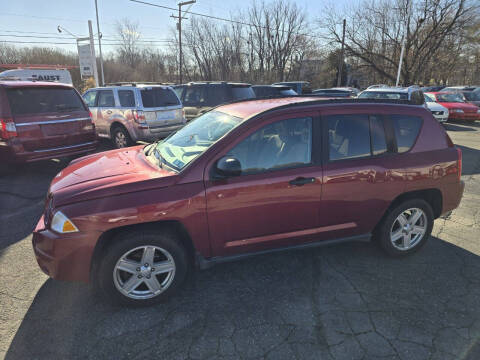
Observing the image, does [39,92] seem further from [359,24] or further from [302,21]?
[302,21]

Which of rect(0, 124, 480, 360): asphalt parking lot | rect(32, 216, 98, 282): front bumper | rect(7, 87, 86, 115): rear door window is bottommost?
rect(0, 124, 480, 360): asphalt parking lot

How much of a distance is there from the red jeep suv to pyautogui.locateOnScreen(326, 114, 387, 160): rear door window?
0.01 metres

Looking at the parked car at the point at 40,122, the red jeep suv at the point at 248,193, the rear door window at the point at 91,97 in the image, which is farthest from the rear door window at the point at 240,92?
the red jeep suv at the point at 248,193

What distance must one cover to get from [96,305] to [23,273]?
104 cm

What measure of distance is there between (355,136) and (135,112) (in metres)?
6.43

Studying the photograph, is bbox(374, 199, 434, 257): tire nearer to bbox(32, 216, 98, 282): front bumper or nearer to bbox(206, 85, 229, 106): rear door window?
bbox(32, 216, 98, 282): front bumper

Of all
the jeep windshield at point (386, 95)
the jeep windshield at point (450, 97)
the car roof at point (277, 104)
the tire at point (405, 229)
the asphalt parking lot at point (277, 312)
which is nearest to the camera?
the asphalt parking lot at point (277, 312)

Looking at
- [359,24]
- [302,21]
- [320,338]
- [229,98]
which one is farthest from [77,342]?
[302,21]

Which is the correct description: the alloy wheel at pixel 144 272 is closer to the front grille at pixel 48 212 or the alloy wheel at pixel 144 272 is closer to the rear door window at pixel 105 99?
the front grille at pixel 48 212

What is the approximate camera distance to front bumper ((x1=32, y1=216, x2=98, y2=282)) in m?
2.41

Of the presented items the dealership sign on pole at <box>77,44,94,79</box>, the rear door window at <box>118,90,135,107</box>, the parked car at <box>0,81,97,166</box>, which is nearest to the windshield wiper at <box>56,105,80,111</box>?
the parked car at <box>0,81,97,166</box>

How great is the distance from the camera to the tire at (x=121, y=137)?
8439mm

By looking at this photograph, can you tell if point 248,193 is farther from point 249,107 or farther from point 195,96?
point 195,96

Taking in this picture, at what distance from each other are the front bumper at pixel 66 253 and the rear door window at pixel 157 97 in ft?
20.2
